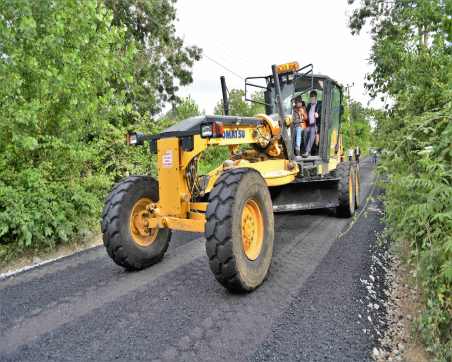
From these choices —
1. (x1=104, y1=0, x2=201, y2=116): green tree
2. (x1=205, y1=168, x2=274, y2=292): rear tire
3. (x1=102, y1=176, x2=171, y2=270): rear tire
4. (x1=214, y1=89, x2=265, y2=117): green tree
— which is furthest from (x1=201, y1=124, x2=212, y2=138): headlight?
(x1=214, y1=89, x2=265, y2=117): green tree

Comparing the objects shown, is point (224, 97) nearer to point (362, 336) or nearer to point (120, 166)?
point (120, 166)

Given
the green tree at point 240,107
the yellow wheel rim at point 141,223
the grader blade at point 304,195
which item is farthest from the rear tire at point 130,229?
the green tree at point 240,107

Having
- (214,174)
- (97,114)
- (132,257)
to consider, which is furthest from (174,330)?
(97,114)

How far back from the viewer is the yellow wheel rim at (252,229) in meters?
3.40

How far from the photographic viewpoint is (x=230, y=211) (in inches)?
119

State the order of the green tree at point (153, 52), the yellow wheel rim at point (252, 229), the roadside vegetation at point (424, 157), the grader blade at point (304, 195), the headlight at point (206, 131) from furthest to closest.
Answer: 1. the green tree at point (153, 52)
2. the grader blade at point (304, 195)
3. the yellow wheel rim at point (252, 229)
4. the headlight at point (206, 131)
5. the roadside vegetation at point (424, 157)

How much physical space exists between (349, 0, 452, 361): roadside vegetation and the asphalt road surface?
0.51m

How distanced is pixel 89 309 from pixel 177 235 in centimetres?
258

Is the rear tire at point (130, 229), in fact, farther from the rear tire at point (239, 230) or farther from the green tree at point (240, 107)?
the green tree at point (240, 107)

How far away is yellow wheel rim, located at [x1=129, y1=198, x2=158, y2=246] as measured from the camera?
390 cm

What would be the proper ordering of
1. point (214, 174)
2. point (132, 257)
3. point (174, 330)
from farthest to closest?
1. point (214, 174)
2. point (132, 257)
3. point (174, 330)

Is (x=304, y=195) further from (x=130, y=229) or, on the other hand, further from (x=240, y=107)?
(x=240, y=107)

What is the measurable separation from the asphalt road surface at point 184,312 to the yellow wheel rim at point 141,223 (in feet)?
1.15

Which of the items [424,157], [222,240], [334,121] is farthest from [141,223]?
[334,121]
